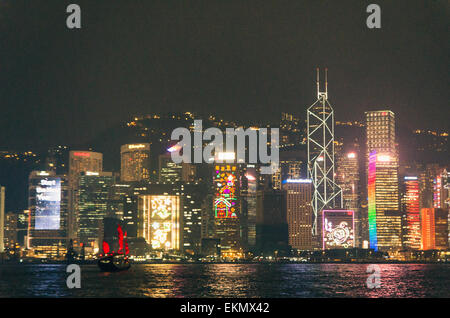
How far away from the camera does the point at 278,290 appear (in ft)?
372

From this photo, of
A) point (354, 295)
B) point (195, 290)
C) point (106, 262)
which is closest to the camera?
point (354, 295)

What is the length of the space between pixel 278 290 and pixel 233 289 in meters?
7.22

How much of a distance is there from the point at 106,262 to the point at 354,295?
106 meters
